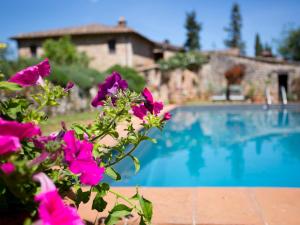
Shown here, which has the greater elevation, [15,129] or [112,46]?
[112,46]

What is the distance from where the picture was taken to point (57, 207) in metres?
0.77

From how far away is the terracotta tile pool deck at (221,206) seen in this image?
1.92 metres

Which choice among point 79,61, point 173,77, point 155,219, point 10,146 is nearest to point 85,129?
point 10,146

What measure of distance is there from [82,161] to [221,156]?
5.39 meters

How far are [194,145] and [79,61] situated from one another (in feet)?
44.2

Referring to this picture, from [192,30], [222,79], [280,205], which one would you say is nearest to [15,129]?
[280,205]

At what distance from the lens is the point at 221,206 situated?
2.15 meters

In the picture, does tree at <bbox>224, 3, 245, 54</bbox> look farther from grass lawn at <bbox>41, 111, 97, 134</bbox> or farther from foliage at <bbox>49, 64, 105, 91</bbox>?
grass lawn at <bbox>41, 111, 97, 134</bbox>

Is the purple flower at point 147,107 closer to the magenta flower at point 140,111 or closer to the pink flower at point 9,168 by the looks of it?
the magenta flower at point 140,111

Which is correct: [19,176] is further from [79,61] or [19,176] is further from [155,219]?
[79,61]

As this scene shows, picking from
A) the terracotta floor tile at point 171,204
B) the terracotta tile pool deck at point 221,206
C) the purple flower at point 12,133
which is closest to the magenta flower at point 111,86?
the purple flower at point 12,133

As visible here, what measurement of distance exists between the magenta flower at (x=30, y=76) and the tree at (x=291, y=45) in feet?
79.4

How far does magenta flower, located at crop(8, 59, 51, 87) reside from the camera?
1120 mm

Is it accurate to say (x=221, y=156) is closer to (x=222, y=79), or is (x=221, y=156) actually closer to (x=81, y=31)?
(x=222, y=79)
